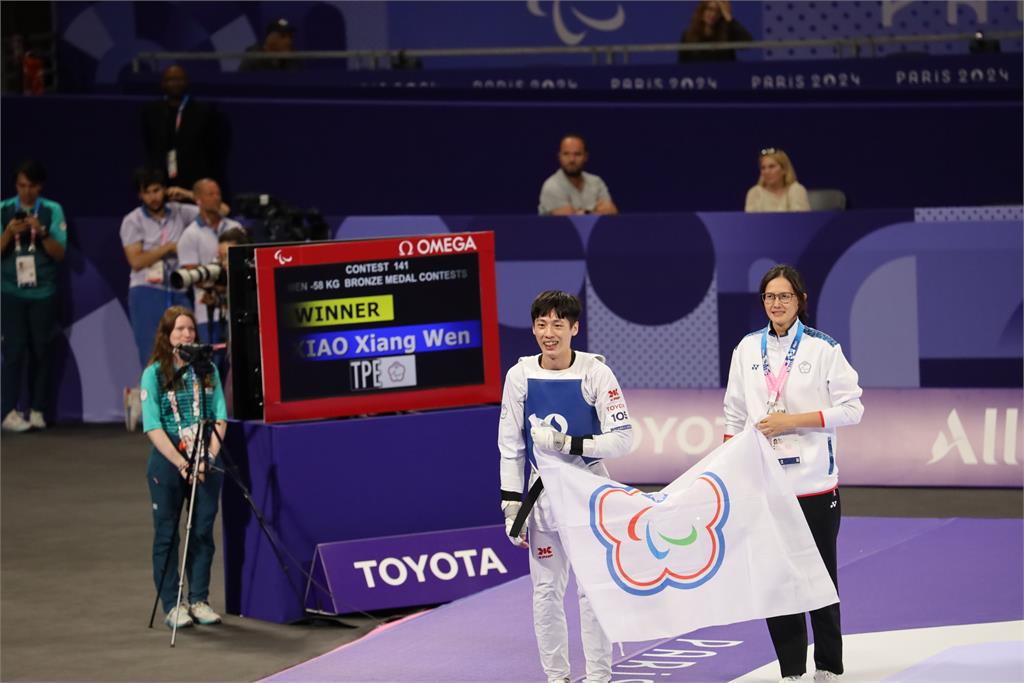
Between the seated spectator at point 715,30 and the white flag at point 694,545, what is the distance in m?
9.33

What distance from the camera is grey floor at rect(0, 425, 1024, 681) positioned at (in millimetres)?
7492

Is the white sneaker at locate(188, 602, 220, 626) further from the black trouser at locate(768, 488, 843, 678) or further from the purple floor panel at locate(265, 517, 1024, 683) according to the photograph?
the black trouser at locate(768, 488, 843, 678)

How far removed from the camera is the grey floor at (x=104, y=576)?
7492 mm

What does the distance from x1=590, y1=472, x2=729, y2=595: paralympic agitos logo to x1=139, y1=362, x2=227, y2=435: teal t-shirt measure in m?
2.78

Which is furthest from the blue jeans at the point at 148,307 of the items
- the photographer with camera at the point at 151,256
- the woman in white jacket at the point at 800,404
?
the woman in white jacket at the point at 800,404

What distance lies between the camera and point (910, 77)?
552 inches

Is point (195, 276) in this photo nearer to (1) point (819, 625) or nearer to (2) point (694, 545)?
(2) point (694, 545)

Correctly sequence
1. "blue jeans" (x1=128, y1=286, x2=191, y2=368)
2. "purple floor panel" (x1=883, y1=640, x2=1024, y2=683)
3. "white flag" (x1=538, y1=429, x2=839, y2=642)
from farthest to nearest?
1. "blue jeans" (x1=128, y1=286, x2=191, y2=368)
2. "purple floor panel" (x1=883, y1=640, x2=1024, y2=683)
3. "white flag" (x1=538, y1=429, x2=839, y2=642)

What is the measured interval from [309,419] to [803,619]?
323 cm

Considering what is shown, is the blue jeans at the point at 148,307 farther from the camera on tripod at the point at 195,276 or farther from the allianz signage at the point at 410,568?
the allianz signage at the point at 410,568

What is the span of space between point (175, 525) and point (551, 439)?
278cm

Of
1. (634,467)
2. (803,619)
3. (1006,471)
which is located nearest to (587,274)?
(634,467)

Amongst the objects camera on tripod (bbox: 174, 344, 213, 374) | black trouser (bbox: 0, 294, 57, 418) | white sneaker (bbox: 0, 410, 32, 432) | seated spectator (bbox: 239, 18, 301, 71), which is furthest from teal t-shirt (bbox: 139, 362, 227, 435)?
seated spectator (bbox: 239, 18, 301, 71)

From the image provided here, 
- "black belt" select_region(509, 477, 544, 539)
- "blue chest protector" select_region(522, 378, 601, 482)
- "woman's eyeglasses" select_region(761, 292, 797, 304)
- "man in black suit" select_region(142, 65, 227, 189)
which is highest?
"man in black suit" select_region(142, 65, 227, 189)
